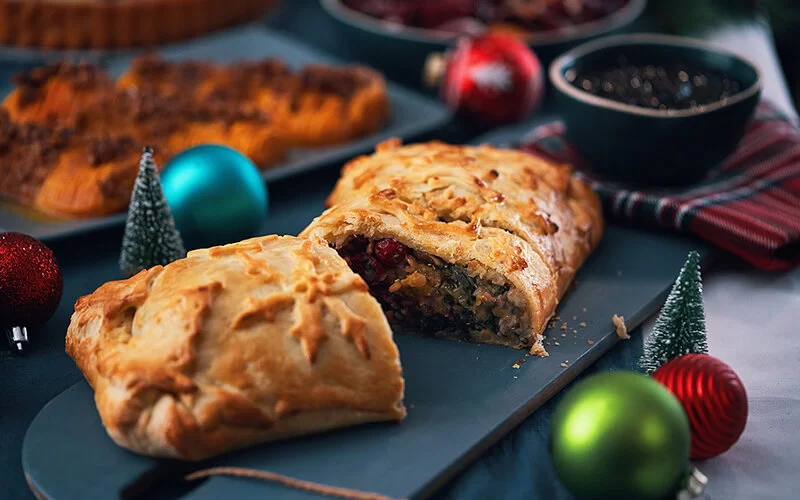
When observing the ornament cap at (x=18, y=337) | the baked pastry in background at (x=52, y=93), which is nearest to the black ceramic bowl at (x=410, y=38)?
the baked pastry in background at (x=52, y=93)

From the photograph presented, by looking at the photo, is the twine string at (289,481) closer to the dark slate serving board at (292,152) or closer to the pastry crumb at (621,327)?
the pastry crumb at (621,327)

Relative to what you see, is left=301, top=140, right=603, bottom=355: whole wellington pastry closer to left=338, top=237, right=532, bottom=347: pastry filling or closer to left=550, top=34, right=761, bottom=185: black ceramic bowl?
left=338, top=237, right=532, bottom=347: pastry filling

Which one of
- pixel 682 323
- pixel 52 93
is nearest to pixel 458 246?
pixel 682 323

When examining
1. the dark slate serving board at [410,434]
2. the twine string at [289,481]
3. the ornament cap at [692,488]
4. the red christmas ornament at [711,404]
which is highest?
the red christmas ornament at [711,404]

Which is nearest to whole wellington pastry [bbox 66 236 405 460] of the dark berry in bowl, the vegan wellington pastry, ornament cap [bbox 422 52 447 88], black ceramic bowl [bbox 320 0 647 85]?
the vegan wellington pastry

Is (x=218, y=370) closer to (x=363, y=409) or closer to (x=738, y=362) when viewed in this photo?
(x=363, y=409)

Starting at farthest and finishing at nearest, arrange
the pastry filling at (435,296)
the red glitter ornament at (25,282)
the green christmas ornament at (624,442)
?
1. the pastry filling at (435,296)
2. the red glitter ornament at (25,282)
3. the green christmas ornament at (624,442)
